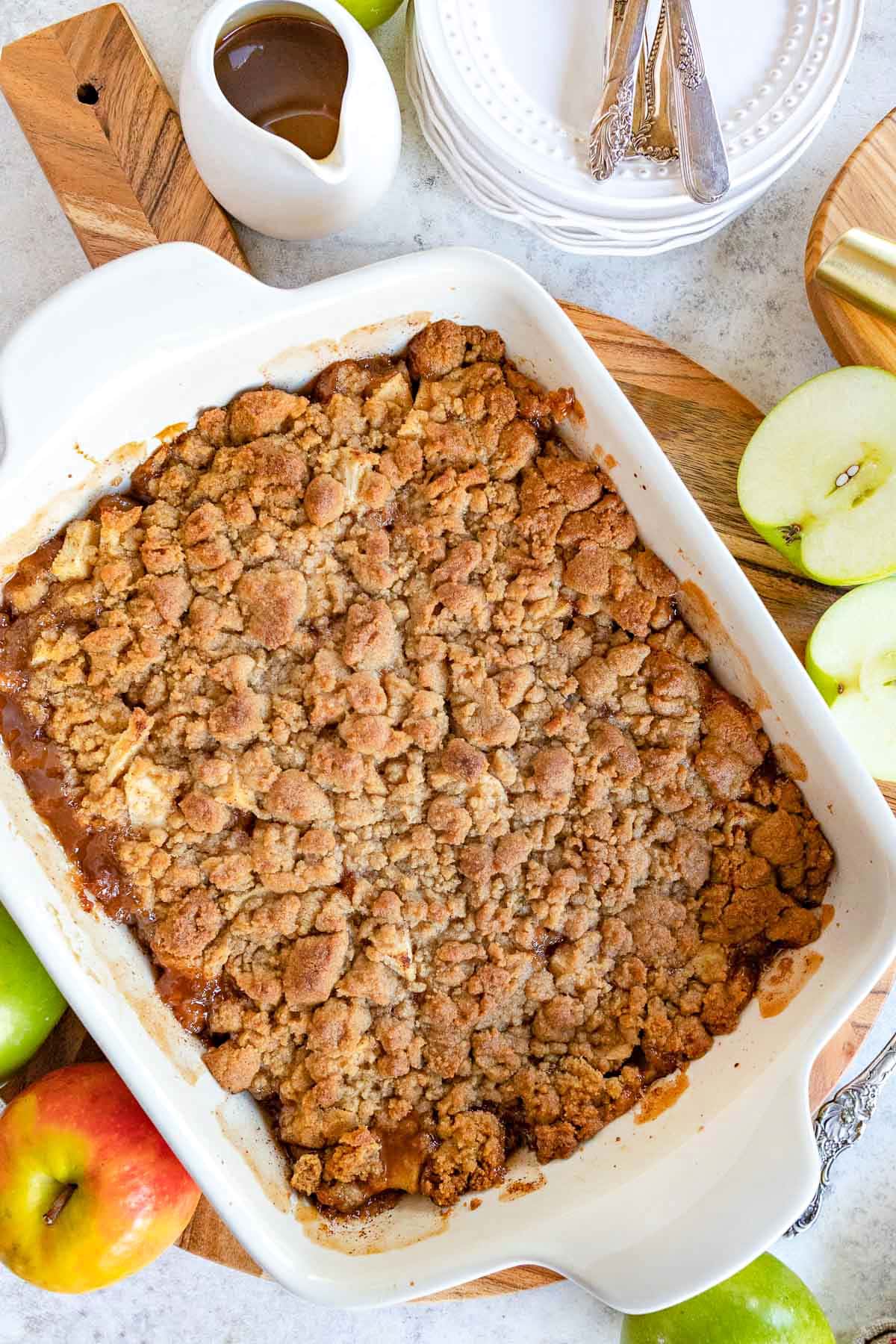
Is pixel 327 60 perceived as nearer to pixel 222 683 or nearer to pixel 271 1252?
pixel 222 683

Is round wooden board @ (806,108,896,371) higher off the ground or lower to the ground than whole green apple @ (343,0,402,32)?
lower

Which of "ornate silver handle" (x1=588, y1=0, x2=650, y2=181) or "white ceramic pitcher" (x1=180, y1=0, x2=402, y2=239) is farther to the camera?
"ornate silver handle" (x1=588, y1=0, x2=650, y2=181)

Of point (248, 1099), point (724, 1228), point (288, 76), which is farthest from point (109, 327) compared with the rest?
point (724, 1228)

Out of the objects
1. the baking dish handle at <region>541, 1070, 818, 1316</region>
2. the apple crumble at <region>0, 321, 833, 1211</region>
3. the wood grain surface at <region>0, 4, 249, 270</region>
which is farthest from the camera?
the wood grain surface at <region>0, 4, 249, 270</region>

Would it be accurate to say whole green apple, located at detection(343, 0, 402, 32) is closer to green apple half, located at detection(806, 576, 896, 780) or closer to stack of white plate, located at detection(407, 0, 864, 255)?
stack of white plate, located at detection(407, 0, 864, 255)

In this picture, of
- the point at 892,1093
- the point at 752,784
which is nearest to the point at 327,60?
the point at 752,784

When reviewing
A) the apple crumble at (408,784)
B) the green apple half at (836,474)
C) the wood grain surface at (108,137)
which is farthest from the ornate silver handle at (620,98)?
the wood grain surface at (108,137)

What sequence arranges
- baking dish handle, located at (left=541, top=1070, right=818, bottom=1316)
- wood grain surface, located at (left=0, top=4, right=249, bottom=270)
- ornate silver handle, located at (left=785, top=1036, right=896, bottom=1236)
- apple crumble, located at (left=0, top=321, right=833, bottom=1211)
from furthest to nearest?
ornate silver handle, located at (left=785, top=1036, right=896, bottom=1236)
wood grain surface, located at (left=0, top=4, right=249, bottom=270)
apple crumble, located at (left=0, top=321, right=833, bottom=1211)
baking dish handle, located at (left=541, top=1070, right=818, bottom=1316)

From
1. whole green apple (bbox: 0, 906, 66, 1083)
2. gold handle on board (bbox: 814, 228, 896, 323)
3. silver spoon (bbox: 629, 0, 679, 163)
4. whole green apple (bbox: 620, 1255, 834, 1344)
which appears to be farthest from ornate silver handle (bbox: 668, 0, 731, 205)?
whole green apple (bbox: 620, 1255, 834, 1344)
